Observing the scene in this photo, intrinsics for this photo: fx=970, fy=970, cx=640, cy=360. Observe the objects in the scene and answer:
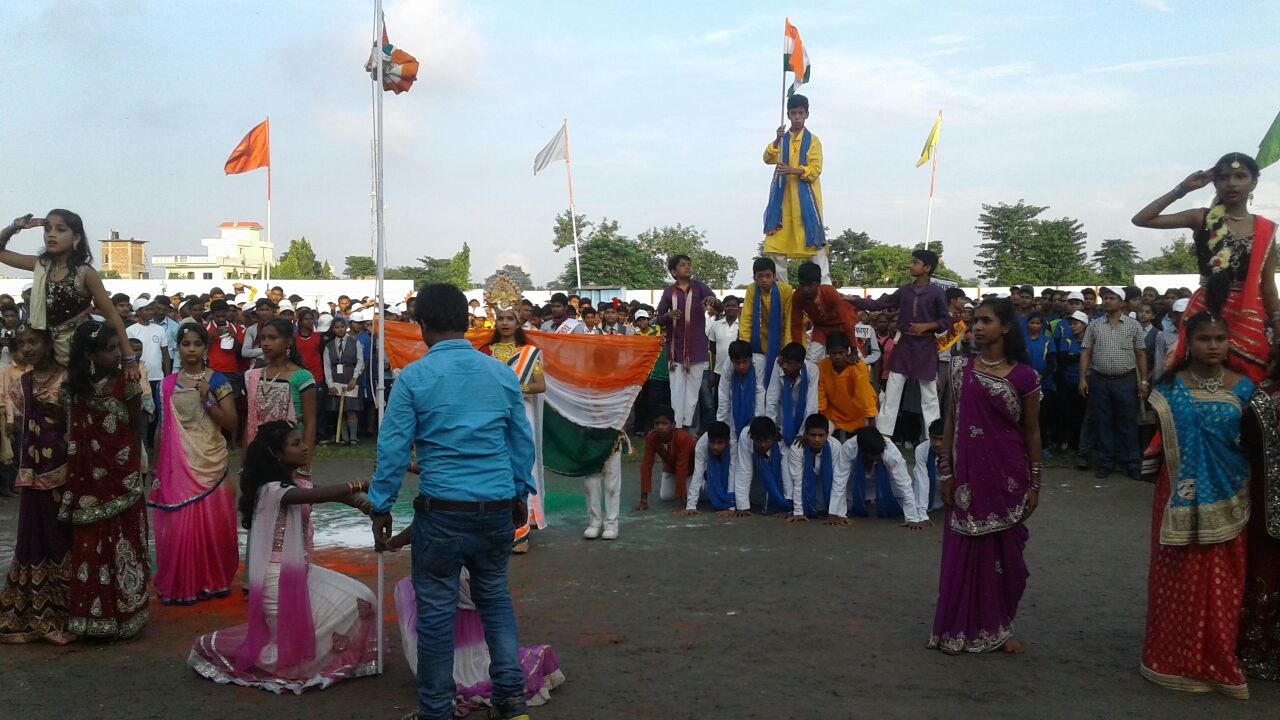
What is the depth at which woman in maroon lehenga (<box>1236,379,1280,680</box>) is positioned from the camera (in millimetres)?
4848

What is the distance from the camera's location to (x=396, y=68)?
20.1ft

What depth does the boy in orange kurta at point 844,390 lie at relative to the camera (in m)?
9.12

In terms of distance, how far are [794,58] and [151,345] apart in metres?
9.01

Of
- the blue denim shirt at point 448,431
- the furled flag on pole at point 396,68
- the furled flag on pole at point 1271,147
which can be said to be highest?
the furled flag on pole at point 396,68

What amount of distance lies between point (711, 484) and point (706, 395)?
3.54 metres

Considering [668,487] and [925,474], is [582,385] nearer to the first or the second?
[668,487]

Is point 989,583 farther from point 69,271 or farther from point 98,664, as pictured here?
point 69,271

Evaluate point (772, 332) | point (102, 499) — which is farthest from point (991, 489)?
point (102, 499)

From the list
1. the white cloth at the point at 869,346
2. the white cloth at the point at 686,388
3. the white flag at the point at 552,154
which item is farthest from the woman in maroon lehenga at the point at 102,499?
the white flag at the point at 552,154

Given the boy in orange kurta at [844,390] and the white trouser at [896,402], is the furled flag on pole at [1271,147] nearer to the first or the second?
the boy in orange kurta at [844,390]

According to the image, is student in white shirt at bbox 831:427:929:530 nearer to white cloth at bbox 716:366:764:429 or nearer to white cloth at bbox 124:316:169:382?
white cloth at bbox 716:366:764:429

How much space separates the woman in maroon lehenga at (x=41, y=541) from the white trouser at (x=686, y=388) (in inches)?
283

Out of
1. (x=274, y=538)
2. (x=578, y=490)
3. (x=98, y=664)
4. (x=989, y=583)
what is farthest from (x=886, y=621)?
(x=578, y=490)

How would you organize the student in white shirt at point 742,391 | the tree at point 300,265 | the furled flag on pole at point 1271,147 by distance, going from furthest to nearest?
the tree at point 300,265 < the student in white shirt at point 742,391 < the furled flag on pole at point 1271,147
